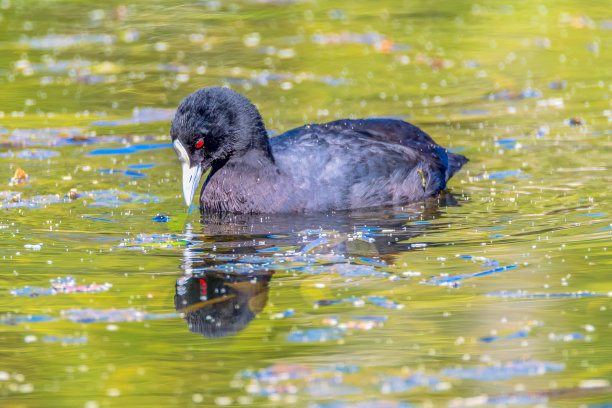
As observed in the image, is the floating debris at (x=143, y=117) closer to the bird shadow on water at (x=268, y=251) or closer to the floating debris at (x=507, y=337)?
the bird shadow on water at (x=268, y=251)

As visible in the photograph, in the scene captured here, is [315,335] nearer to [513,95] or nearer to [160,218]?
[160,218]

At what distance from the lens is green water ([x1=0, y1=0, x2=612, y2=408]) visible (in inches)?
183

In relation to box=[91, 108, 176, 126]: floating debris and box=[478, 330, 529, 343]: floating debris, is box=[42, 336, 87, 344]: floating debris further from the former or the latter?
box=[91, 108, 176, 126]: floating debris

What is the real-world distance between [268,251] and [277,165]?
1.50 meters

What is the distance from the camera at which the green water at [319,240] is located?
4.66 m

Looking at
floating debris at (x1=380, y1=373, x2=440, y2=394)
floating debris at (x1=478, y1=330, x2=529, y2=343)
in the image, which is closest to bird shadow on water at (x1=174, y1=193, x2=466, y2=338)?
floating debris at (x1=380, y1=373, x2=440, y2=394)

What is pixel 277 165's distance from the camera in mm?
8109

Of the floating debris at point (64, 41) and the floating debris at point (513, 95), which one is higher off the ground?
the floating debris at point (64, 41)

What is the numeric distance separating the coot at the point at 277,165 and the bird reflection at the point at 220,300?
1.63 meters

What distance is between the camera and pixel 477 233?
709 centimetres

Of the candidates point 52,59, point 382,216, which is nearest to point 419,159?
point 382,216

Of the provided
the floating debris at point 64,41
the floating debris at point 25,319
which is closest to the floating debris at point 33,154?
the floating debris at point 25,319

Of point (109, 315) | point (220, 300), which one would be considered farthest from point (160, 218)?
point (109, 315)

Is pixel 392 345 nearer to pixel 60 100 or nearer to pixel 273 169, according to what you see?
pixel 273 169
